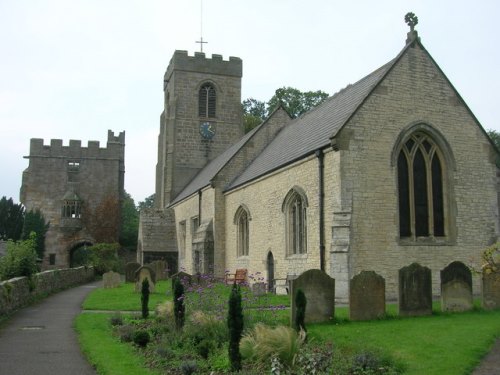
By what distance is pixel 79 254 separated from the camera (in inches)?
1885

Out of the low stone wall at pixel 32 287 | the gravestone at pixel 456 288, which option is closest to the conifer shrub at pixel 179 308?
the low stone wall at pixel 32 287

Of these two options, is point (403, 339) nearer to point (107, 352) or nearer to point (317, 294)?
point (317, 294)

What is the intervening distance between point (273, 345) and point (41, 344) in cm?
533

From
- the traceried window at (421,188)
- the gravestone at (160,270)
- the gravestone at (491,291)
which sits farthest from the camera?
the gravestone at (160,270)

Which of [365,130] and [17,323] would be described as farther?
[365,130]

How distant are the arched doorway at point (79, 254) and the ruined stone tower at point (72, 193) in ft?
0.44

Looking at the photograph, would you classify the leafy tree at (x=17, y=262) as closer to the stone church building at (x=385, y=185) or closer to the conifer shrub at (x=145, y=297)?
the conifer shrub at (x=145, y=297)

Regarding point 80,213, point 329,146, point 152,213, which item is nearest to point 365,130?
point 329,146

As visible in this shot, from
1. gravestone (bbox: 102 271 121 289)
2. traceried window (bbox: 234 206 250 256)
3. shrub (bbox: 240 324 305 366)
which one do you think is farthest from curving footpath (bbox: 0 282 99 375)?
traceried window (bbox: 234 206 250 256)

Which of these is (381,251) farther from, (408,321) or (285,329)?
(285,329)

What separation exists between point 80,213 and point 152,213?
9834 mm

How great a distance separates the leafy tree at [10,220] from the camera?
151 ft

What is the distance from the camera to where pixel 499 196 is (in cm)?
1861

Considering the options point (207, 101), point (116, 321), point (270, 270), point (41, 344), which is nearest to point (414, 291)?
point (116, 321)
